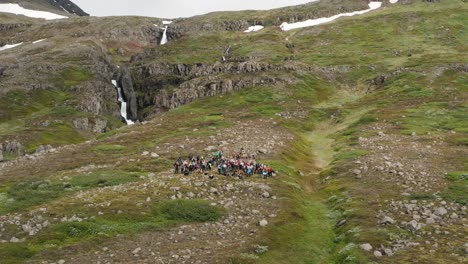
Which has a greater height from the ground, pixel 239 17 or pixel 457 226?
pixel 239 17

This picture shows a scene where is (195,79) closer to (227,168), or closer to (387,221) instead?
(227,168)

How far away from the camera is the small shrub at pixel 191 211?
2897 centimetres


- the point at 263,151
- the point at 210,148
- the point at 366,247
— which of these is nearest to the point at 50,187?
the point at 210,148

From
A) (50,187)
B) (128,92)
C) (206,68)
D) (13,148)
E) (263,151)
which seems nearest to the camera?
(50,187)

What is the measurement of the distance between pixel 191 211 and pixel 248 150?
18.7 metres

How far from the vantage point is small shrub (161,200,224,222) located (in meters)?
29.0

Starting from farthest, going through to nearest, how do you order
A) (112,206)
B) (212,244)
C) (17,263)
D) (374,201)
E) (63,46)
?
(63,46) → (374,201) → (112,206) → (212,244) → (17,263)

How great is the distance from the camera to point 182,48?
147 meters

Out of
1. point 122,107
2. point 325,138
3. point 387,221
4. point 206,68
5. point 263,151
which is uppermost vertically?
point 206,68

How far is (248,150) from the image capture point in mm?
47375

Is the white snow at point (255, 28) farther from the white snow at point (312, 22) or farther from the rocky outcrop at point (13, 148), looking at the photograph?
the rocky outcrop at point (13, 148)

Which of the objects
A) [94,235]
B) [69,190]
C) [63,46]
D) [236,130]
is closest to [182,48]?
[63,46]

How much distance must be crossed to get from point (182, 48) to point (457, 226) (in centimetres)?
12937

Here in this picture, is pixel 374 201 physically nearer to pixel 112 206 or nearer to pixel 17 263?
pixel 112 206
